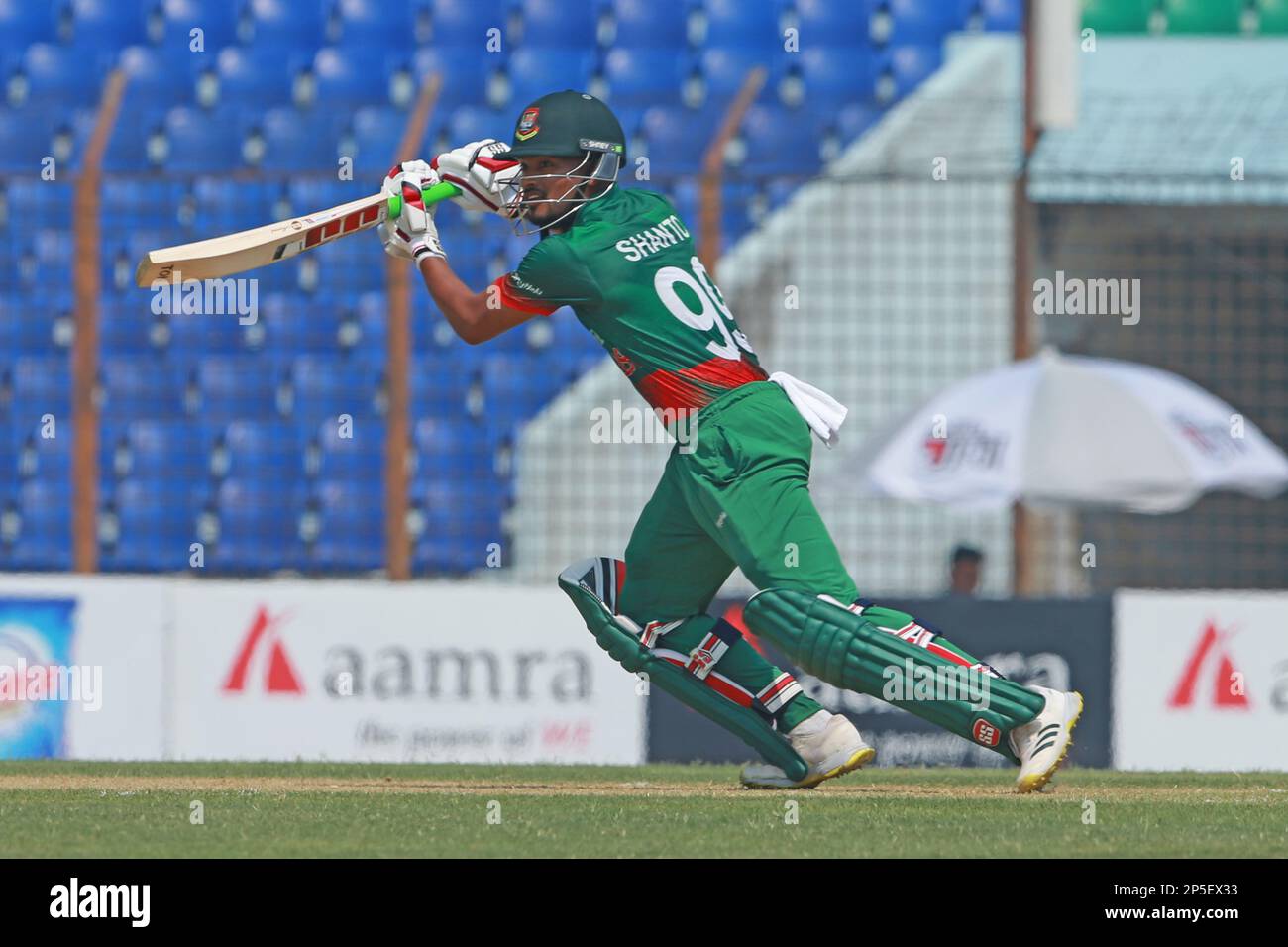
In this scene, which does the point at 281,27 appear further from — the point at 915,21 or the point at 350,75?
the point at 915,21

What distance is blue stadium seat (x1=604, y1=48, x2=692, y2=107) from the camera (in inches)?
707

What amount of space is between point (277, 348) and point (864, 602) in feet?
34.5

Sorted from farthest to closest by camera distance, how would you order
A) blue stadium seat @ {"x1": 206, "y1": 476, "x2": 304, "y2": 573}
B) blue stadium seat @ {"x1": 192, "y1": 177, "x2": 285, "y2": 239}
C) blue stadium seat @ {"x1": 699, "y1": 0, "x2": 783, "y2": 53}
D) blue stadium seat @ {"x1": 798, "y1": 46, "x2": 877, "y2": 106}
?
blue stadium seat @ {"x1": 699, "y1": 0, "x2": 783, "y2": 53} < blue stadium seat @ {"x1": 798, "y1": 46, "x2": 877, "y2": 106} < blue stadium seat @ {"x1": 192, "y1": 177, "x2": 285, "y2": 239} < blue stadium seat @ {"x1": 206, "y1": 476, "x2": 304, "y2": 573}

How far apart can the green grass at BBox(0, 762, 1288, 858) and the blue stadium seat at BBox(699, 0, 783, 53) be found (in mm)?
10783

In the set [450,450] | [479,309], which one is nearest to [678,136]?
[450,450]

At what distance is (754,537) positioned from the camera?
6.93 metres

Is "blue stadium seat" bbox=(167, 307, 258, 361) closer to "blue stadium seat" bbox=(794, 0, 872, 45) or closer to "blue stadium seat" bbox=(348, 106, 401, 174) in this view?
"blue stadium seat" bbox=(348, 106, 401, 174)

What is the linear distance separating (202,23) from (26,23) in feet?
4.92

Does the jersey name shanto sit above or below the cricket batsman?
above

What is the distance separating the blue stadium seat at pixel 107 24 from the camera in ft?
61.8

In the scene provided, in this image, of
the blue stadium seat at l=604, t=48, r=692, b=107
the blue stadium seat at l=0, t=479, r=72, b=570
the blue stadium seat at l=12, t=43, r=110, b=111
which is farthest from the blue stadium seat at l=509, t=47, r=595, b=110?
the blue stadium seat at l=0, t=479, r=72, b=570

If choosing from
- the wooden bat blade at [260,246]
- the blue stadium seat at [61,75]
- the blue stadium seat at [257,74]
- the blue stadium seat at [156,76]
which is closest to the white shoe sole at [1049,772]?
the wooden bat blade at [260,246]
